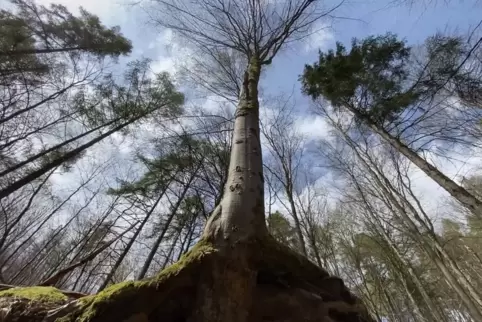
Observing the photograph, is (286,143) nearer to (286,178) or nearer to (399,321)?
(286,178)

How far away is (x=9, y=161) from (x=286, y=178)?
9.04 meters

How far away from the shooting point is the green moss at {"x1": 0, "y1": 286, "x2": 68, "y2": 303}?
141 centimetres

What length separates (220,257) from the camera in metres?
1.27

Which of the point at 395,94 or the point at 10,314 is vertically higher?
the point at 395,94

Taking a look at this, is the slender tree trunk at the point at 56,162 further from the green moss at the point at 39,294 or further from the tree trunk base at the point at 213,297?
the tree trunk base at the point at 213,297

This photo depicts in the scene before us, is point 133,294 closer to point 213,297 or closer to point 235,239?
point 213,297

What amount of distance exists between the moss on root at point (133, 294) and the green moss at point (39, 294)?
0.73ft

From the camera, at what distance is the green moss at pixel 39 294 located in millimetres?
1413

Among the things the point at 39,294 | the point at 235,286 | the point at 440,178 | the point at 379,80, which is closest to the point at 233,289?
the point at 235,286

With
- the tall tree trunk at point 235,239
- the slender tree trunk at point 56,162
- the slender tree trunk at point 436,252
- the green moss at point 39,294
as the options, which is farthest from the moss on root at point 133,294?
the slender tree trunk at point 436,252

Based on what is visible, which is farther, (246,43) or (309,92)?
(309,92)

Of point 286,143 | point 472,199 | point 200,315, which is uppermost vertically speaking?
point 286,143

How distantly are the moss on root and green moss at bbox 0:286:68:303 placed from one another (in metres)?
0.22

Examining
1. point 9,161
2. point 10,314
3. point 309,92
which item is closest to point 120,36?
point 9,161
